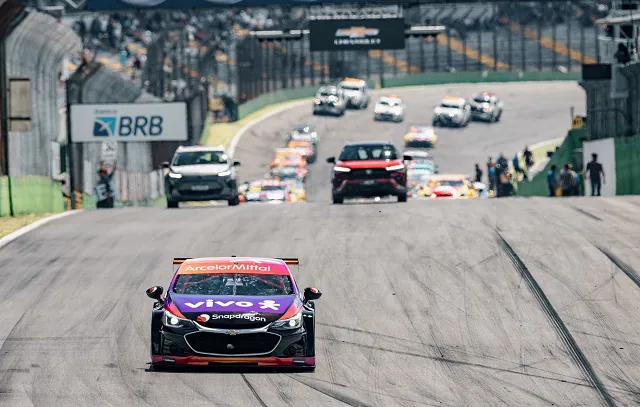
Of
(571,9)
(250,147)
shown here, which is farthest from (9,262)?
(571,9)

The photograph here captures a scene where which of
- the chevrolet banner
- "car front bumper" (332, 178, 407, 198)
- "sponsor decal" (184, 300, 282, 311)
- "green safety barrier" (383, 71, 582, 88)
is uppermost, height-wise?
"green safety barrier" (383, 71, 582, 88)

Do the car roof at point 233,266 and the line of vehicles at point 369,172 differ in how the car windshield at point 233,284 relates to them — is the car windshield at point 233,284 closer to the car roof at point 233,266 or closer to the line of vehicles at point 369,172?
the car roof at point 233,266

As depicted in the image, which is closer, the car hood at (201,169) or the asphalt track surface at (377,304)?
the asphalt track surface at (377,304)

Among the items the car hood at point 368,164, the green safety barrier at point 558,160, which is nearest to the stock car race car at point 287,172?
the green safety barrier at point 558,160

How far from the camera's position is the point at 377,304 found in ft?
52.5

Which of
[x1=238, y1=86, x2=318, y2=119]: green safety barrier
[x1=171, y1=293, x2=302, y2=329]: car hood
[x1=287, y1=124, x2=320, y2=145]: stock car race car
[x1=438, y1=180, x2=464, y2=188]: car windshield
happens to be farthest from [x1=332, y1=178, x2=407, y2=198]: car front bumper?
[x1=238, y1=86, x2=318, y2=119]: green safety barrier

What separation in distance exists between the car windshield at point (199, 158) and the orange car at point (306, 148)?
105 feet

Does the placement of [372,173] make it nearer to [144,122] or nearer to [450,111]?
[144,122]

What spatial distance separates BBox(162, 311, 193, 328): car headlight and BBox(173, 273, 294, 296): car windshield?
24.6 inches

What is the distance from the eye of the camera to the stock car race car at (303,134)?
64.6m

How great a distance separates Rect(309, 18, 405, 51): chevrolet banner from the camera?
128 ft

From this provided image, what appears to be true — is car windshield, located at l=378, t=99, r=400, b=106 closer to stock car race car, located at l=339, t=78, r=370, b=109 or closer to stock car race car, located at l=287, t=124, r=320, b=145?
stock car race car, located at l=339, t=78, r=370, b=109

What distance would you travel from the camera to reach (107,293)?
16.8 meters

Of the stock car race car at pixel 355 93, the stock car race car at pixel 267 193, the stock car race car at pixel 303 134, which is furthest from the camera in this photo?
the stock car race car at pixel 355 93
